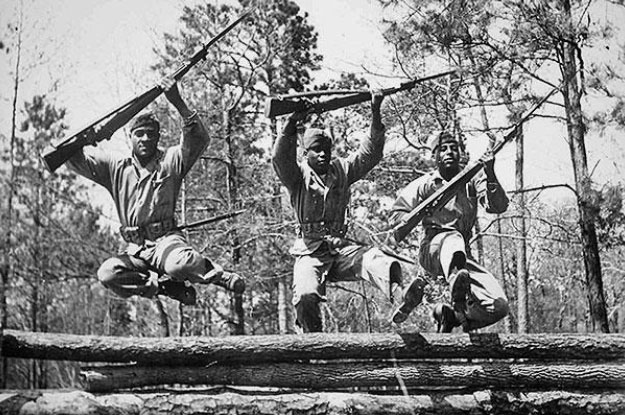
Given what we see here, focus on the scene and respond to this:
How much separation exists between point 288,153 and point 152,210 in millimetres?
1315

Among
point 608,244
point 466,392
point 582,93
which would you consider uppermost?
point 582,93

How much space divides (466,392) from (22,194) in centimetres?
1371

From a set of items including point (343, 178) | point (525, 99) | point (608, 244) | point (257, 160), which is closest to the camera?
point (343, 178)

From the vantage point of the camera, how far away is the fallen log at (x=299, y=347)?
5.86 m

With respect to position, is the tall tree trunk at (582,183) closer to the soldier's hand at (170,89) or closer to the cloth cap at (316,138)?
the cloth cap at (316,138)

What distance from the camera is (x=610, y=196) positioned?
10.5m

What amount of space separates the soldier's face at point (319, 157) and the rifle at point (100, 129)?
54.0 inches

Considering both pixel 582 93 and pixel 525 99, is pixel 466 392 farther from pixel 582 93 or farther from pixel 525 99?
pixel 525 99

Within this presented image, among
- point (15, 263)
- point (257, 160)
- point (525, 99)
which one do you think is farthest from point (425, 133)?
point (15, 263)

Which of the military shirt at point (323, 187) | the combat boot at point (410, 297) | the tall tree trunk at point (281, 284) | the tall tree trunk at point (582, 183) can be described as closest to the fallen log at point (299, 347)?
the combat boot at point (410, 297)

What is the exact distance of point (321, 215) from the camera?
664 centimetres

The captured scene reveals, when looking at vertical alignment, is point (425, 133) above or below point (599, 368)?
above

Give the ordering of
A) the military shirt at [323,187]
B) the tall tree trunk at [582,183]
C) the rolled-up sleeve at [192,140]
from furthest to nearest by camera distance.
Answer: the tall tree trunk at [582,183] → the rolled-up sleeve at [192,140] → the military shirt at [323,187]

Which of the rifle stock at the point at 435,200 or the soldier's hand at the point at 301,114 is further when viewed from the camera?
the rifle stock at the point at 435,200
